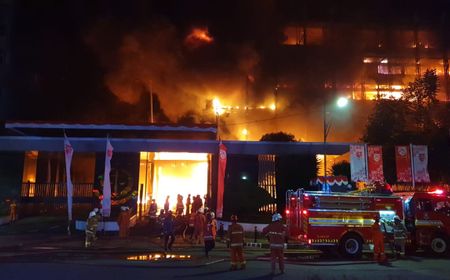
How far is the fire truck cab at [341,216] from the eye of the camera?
13.8m

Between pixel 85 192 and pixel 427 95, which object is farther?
pixel 427 95

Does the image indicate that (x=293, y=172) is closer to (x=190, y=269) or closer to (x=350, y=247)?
(x=350, y=247)

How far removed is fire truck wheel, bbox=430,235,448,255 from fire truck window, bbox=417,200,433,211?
981 millimetres

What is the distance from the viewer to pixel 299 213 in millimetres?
14508

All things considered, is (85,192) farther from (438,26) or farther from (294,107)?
(438,26)

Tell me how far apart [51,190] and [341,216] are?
53.1 ft

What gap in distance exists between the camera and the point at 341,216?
45.8 ft

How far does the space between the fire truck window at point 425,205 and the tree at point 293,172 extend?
25.9 ft

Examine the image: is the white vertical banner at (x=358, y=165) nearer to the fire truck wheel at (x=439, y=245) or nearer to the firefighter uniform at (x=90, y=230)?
the fire truck wheel at (x=439, y=245)

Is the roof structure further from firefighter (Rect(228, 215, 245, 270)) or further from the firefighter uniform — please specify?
firefighter (Rect(228, 215, 245, 270))

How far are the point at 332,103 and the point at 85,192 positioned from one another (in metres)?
30.4

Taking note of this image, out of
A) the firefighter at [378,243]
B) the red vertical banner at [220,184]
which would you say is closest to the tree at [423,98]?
the red vertical banner at [220,184]

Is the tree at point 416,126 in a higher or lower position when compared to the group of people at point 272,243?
higher

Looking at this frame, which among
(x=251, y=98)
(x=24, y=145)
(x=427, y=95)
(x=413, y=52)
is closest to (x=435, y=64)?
(x=413, y=52)
